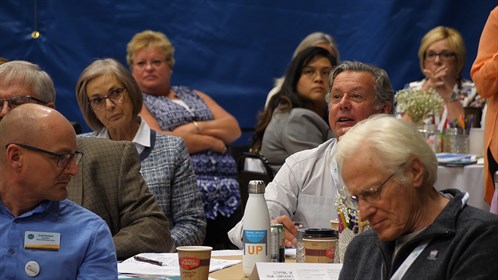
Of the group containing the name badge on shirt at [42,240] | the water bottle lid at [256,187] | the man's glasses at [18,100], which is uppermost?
the man's glasses at [18,100]

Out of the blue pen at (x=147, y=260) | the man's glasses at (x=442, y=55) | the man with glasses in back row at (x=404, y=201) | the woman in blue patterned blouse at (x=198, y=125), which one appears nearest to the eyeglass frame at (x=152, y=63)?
the woman in blue patterned blouse at (x=198, y=125)

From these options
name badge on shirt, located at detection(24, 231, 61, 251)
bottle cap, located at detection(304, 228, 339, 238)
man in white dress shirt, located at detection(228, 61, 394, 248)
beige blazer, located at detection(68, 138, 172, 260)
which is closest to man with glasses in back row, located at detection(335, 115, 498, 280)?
bottle cap, located at detection(304, 228, 339, 238)

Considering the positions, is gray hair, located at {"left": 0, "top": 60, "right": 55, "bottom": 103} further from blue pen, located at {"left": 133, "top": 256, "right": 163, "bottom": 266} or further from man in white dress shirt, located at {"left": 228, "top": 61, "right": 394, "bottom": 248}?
man in white dress shirt, located at {"left": 228, "top": 61, "right": 394, "bottom": 248}

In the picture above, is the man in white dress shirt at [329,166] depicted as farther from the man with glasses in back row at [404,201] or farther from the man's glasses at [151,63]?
the man's glasses at [151,63]

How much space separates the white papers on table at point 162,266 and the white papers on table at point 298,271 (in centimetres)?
33

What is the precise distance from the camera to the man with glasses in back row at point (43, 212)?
105 inches

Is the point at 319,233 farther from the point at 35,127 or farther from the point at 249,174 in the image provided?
the point at 249,174

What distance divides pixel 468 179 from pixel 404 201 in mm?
3340

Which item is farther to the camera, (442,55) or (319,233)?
(442,55)

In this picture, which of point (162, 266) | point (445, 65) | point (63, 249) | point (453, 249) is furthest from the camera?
point (445, 65)

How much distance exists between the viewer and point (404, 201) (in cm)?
240

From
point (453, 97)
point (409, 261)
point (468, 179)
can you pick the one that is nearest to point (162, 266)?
point (409, 261)

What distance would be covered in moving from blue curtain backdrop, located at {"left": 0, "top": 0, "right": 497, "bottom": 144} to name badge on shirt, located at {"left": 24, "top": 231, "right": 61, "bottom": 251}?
15.3 ft

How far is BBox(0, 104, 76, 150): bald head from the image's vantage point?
106 inches
